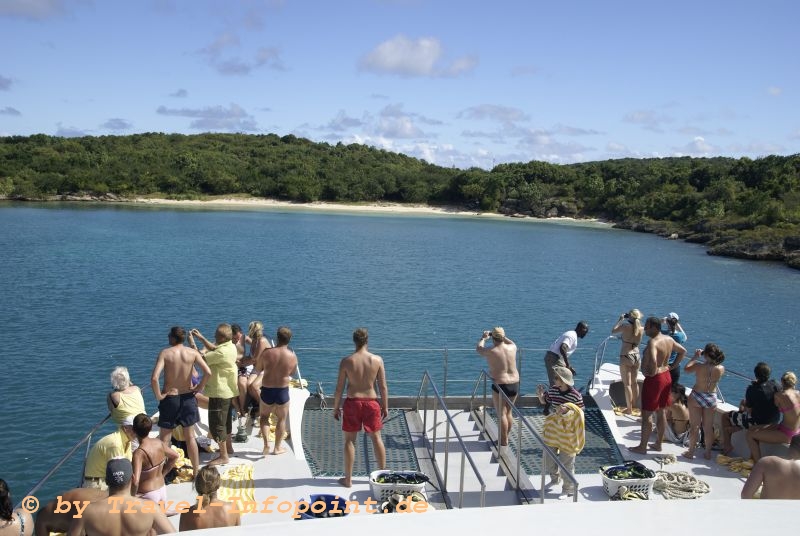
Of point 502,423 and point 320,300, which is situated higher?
point 502,423

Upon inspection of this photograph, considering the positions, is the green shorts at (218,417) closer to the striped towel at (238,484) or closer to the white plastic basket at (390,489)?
the striped towel at (238,484)

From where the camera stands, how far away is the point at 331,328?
22.9m

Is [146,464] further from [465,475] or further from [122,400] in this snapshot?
[465,475]

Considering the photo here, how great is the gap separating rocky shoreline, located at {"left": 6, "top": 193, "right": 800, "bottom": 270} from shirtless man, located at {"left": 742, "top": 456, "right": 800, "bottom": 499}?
49902 mm

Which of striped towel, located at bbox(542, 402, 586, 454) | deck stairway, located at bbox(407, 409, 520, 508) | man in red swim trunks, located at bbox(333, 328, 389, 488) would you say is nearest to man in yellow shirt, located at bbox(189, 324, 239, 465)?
man in red swim trunks, located at bbox(333, 328, 389, 488)

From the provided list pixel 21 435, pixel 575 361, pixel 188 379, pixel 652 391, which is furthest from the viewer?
pixel 575 361

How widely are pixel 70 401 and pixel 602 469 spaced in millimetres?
11593

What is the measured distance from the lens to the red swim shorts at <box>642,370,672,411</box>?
8453 millimetres

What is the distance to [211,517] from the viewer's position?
16.0ft

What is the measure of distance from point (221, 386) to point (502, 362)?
3.38 meters

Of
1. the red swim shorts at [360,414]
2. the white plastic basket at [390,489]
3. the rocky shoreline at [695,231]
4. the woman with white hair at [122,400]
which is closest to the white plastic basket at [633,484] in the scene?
the white plastic basket at [390,489]

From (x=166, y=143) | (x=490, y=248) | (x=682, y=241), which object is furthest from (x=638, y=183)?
(x=166, y=143)

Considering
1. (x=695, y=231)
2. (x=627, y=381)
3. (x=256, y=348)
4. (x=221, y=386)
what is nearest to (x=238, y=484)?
(x=221, y=386)

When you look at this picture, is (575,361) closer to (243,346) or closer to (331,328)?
(331,328)
